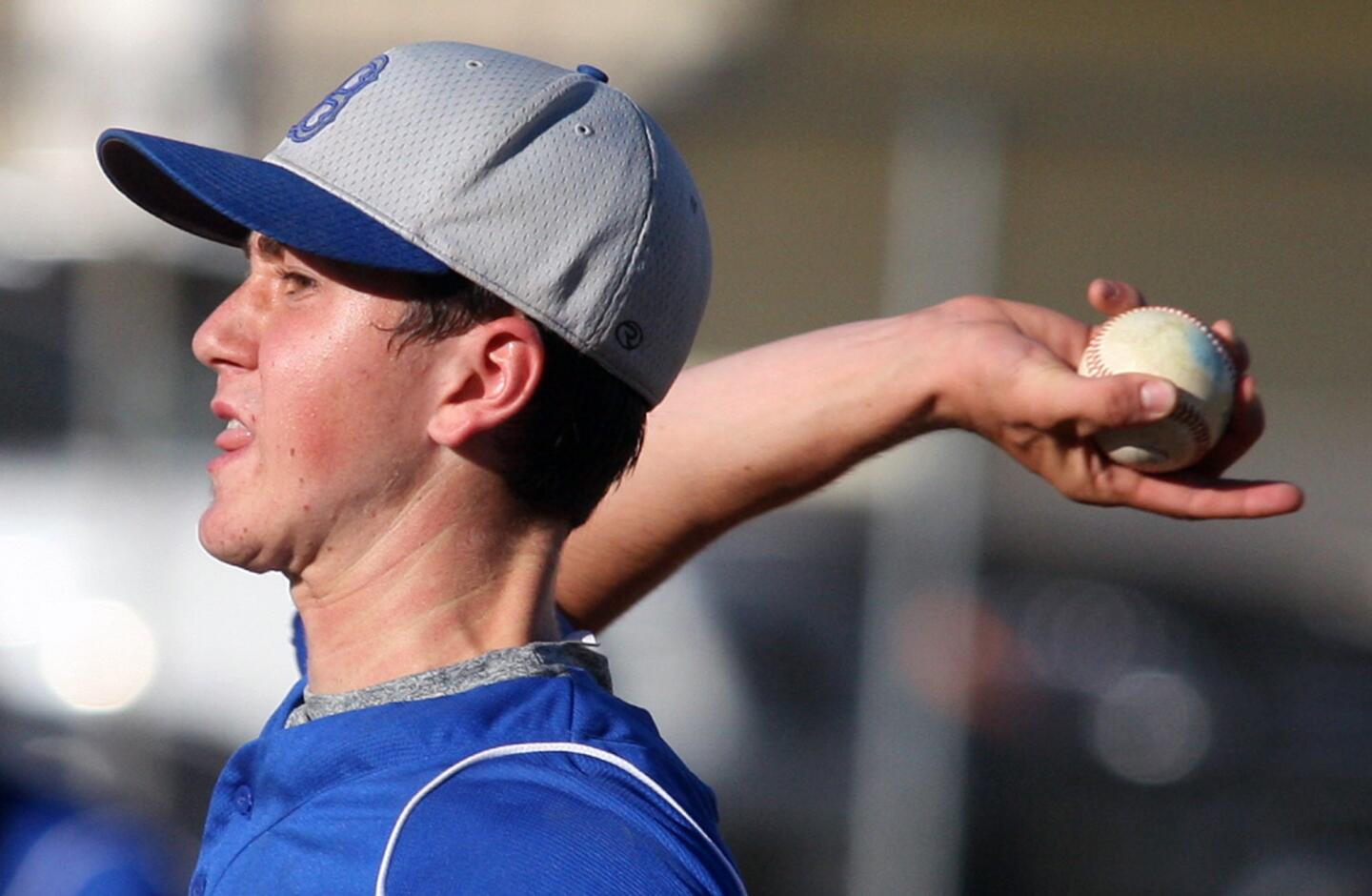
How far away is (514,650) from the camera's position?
6.37ft

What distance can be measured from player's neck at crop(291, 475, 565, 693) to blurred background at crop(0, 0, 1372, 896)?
249cm

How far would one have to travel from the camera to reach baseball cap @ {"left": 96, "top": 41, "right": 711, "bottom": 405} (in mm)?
1905

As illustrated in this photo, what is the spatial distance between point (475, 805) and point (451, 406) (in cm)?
51

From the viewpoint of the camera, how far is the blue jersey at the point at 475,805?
1604 millimetres

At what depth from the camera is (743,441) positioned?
2.50m

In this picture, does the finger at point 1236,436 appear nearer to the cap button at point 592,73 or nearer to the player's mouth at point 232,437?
the cap button at point 592,73

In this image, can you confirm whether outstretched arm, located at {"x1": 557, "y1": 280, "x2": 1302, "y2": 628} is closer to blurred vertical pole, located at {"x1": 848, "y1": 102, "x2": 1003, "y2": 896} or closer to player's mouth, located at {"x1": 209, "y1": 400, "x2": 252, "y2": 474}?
player's mouth, located at {"x1": 209, "y1": 400, "x2": 252, "y2": 474}

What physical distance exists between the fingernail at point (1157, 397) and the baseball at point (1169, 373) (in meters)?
0.05

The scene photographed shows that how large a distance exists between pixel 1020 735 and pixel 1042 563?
4.11 ft

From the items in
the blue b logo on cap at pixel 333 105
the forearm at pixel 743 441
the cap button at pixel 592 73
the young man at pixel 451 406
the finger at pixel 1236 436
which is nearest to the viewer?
the young man at pixel 451 406

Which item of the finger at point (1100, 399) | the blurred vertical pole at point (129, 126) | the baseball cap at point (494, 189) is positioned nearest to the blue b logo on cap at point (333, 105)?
the baseball cap at point (494, 189)

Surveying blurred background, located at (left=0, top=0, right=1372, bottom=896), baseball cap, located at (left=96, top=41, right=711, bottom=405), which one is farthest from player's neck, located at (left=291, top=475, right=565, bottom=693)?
blurred background, located at (left=0, top=0, right=1372, bottom=896)

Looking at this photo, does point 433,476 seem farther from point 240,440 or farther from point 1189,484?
point 1189,484

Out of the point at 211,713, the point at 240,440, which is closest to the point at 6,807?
the point at 240,440
